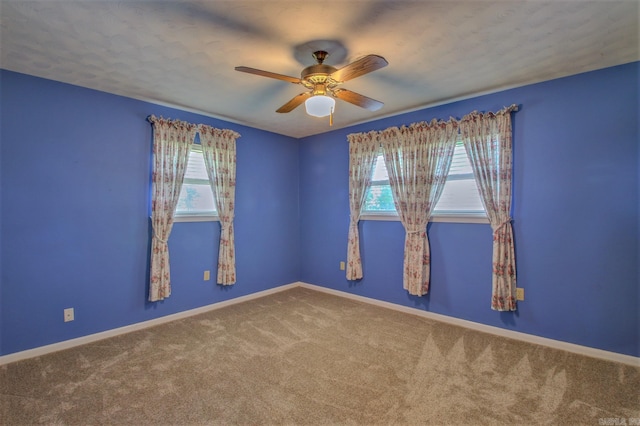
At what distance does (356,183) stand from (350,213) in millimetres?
435

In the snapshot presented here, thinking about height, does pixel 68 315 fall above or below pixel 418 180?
below

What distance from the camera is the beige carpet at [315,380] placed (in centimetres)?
192

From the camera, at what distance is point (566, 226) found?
279 cm

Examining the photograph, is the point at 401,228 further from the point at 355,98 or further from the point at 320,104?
the point at 320,104

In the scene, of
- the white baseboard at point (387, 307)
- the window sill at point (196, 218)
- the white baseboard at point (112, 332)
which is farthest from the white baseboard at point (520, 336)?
the window sill at point (196, 218)

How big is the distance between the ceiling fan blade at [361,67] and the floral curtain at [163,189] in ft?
7.29

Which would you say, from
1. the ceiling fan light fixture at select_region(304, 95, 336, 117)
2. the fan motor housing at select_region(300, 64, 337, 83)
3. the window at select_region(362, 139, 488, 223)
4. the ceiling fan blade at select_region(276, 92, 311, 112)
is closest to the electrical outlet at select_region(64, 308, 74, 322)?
the ceiling fan blade at select_region(276, 92, 311, 112)

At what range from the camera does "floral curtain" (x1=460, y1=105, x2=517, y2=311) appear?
3.03 meters

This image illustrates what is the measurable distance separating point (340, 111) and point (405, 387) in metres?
2.99

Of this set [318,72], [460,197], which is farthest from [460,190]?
[318,72]

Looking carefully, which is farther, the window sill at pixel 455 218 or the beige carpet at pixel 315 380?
the window sill at pixel 455 218

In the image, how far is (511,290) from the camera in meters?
3.01

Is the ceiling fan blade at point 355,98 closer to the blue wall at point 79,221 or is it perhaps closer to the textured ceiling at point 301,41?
the textured ceiling at point 301,41

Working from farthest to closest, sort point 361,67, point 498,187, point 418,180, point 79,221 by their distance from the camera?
point 418,180, point 498,187, point 79,221, point 361,67
